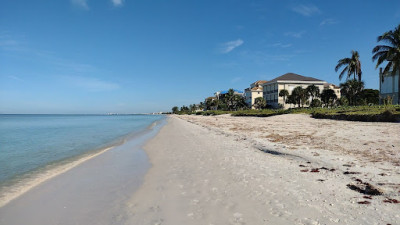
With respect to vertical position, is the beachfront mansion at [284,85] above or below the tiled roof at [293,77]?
below

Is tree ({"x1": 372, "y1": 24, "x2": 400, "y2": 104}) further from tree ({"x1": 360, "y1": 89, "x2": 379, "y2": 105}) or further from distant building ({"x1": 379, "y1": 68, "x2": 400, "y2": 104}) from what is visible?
tree ({"x1": 360, "y1": 89, "x2": 379, "y2": 105})

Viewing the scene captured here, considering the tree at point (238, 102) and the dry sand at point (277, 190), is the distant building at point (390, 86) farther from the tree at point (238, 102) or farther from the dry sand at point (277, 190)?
the tree at point (238, 102)

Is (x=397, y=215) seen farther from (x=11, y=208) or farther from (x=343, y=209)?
(x=11, y=208)

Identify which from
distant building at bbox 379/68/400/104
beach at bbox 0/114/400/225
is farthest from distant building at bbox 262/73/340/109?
beach at bbox 0/114/400/225

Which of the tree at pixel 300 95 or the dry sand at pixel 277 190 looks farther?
the tree at pixel 300 95

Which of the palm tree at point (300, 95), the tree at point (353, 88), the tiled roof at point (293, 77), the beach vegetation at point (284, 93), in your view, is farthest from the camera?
the tiled roof at point (293, 77)

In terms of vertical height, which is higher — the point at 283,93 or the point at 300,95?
the point at 283,93

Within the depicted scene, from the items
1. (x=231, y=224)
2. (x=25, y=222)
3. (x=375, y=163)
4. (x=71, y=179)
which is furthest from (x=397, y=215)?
(x=71, y=179)

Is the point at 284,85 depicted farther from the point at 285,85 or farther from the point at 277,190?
the point at 277,190

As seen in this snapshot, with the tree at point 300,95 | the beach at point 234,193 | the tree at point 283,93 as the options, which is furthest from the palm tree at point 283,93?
the beach at point 234,193

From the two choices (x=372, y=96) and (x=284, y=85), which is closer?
(x=372, y=96)

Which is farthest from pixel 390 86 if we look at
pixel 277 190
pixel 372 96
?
pixel 277 190

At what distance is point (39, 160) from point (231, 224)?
11.1 metres

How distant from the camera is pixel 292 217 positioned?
4.21m
